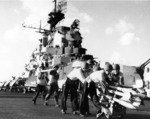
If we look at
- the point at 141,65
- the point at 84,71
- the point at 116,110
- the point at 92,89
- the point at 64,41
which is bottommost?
the point at 116,110

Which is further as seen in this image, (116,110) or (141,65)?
(141,65)

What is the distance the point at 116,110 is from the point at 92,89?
3.91 feet

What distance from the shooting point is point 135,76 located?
2453 cm

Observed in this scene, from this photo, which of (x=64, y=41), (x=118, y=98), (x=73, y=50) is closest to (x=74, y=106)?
(x=118, y=98)

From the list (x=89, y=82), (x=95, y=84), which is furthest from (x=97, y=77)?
(x=95, y=84)

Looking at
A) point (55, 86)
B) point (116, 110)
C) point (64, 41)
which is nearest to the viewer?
point (116, 110)

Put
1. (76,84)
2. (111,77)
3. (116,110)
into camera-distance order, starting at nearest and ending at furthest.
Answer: (116,110) → (111,77) → (76,84)

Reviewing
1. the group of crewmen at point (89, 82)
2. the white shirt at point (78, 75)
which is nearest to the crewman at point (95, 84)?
the group of crewmen at point (89, 82)

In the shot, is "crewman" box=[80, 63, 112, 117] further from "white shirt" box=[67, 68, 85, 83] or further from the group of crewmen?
"white shirt" box=[67, 68, 85, 83]

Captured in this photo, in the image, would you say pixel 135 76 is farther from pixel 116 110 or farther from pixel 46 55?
pixel 116 110

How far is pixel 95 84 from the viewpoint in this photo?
8695 millimetres

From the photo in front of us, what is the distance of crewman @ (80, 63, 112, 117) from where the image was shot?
309 inches

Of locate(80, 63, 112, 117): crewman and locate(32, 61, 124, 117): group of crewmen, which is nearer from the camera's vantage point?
locate(80, 63, 112, 117): crewman

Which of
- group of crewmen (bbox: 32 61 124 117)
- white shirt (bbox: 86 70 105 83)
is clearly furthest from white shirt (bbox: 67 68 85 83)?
white shirt (bbox: 86 70 105 83)
